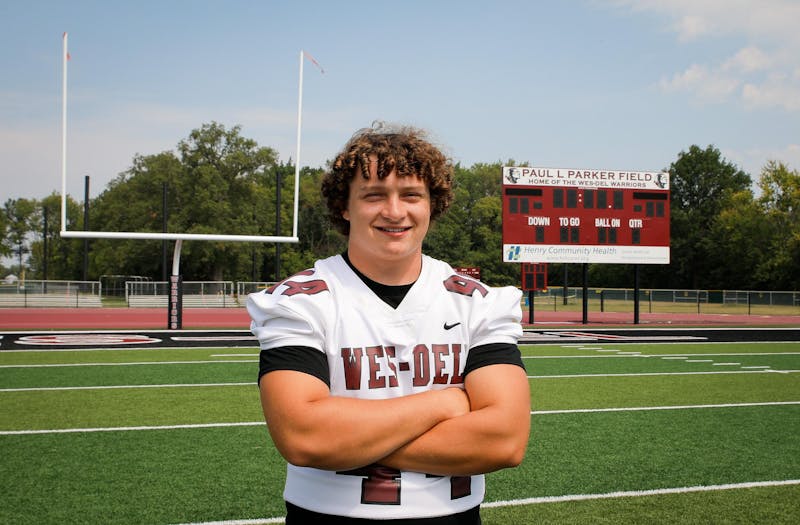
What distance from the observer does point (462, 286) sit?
77.2 inches

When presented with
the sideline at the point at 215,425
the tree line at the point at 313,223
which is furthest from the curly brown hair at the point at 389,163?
the tree line at the point at 313,223

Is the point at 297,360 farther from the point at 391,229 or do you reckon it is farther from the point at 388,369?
the point at 391,229

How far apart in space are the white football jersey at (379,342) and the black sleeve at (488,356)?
13mm

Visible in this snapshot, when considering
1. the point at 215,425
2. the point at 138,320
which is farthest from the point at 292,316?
the point at 138,320

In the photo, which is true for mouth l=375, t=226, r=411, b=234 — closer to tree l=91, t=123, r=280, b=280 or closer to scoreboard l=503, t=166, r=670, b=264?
scoreboard l=503, t=166, r=670, b=264

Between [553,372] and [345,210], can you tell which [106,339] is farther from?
[345,210]

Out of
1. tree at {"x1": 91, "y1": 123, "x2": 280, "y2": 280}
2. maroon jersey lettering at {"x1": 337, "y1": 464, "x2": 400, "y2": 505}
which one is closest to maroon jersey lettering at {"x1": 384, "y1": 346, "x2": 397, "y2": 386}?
maroon jersey lettering at {"x1": 337, "y1": 464, "x2": 400, "y2": 505}

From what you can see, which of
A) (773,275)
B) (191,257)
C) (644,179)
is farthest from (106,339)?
(773,275)

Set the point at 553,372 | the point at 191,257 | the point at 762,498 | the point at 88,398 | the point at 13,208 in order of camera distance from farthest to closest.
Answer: the point at 13,208
the point at 191,257
the point at 553,372
the point at 88,398
the point at 762,498

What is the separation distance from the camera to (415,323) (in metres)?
1.86

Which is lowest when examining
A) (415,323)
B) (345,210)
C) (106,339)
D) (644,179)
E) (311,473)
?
(106,339)

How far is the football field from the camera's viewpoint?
4699 millimetres

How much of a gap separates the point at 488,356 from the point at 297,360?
0.49 meters

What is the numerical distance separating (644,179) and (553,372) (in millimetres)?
12063
